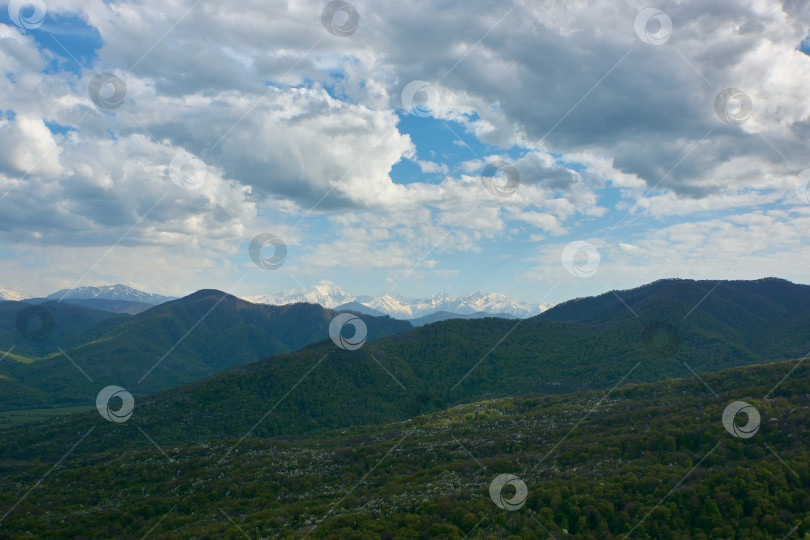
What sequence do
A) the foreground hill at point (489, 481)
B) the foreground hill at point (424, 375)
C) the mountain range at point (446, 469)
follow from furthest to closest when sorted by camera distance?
the foreground hill at point (424, 375) → the mountain range at point (446, 469) → the foreground hill at point (489, 481)

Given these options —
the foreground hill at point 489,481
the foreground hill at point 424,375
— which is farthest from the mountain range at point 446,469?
the foreground hill at point 424,375

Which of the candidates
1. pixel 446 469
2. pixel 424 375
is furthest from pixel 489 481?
pixel 424 375

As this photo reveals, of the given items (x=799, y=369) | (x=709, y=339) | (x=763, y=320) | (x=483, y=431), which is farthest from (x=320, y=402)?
(x=763, y=320)

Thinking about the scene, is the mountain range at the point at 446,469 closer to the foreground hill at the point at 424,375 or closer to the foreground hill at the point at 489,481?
the foreground hill at the point at 489,481

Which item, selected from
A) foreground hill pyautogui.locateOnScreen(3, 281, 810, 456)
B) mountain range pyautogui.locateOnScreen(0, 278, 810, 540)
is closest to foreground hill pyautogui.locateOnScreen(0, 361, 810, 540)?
mountain range pyautogui.locateOnScreen(0, 278, 810, 540)

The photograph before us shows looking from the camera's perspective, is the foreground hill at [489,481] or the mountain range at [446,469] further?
the mountain range at [446,469]

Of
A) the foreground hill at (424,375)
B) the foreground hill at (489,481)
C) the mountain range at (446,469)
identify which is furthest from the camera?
the foreground hill at (424,375)

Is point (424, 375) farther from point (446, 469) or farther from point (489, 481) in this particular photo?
point (489, 481)
